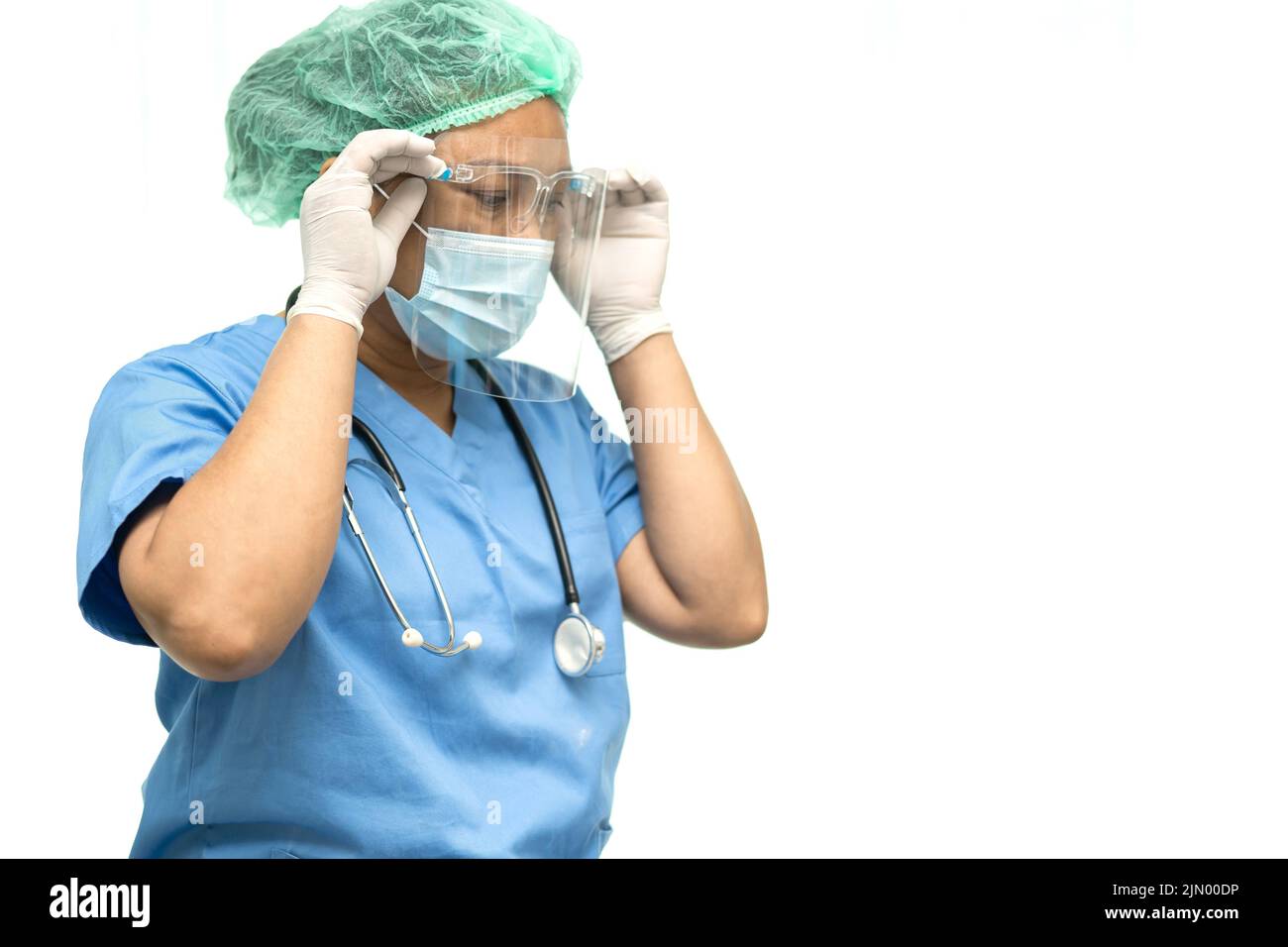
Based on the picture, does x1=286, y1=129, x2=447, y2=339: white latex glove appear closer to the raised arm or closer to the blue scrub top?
the raised arm

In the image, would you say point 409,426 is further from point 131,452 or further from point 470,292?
point 131,452

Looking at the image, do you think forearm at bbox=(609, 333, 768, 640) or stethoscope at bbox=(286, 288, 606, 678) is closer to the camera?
stethoscope at bbox=(286, 288, 606, 678)

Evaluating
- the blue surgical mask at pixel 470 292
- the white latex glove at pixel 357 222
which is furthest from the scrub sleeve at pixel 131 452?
the blue surgical mask at pixel 470 292

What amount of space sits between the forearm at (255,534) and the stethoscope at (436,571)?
12 cm

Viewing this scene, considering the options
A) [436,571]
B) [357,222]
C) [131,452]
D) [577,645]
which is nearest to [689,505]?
[577,645]

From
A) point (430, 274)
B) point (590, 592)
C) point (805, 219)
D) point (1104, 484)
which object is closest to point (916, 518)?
point (1104, 484)

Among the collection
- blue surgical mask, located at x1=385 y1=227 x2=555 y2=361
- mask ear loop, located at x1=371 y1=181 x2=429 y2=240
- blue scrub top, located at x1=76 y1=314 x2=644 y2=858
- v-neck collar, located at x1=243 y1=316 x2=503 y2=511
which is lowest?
blue scrub top, located at x1=76 y1=314 x2=644 y2=858

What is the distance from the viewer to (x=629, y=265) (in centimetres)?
155

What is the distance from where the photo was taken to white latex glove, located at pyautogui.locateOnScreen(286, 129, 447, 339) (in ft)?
3.86

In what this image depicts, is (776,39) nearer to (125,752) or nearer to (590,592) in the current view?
(590,592)

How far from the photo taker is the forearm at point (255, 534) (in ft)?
3.35

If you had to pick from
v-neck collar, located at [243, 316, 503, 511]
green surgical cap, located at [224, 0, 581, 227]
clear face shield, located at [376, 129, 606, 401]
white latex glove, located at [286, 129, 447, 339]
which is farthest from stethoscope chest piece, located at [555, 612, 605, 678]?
green surgical cap, located at [224, 0, 581, 227]

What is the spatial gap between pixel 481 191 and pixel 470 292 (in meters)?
0.10

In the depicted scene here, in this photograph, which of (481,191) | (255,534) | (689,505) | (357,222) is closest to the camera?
(255,534)
